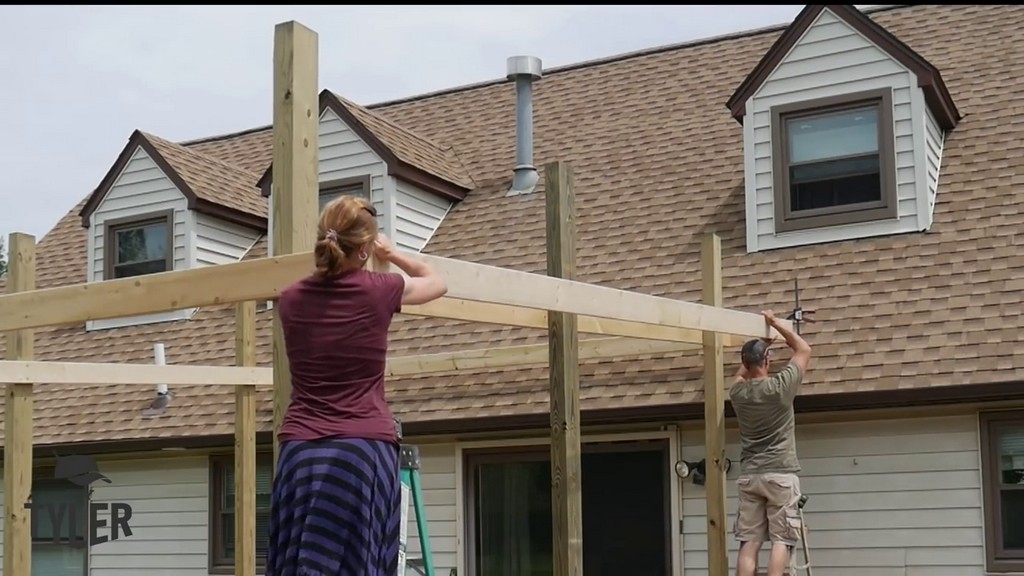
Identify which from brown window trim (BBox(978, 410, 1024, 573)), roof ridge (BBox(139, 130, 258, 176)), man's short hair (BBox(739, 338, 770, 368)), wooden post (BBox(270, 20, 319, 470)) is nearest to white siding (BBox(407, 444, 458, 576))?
man's short hair (BBox(739, 338, 770, 368))

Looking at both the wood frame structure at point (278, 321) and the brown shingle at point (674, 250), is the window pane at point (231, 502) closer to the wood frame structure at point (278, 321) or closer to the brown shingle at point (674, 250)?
the brown shingle at point (674, 250)

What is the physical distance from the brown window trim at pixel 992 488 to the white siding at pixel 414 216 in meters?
5.70

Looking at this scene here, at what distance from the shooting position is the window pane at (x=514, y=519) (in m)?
10.8

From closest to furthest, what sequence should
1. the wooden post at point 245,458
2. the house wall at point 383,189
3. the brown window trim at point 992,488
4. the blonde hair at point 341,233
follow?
the blonde hair at point 341,233 → the brown window trim at point 992,488 → the wooden post at point 245,458 → the house wall at point 383,189

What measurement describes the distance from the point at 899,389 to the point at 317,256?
546cm

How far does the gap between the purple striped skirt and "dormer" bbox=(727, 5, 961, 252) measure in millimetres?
6848

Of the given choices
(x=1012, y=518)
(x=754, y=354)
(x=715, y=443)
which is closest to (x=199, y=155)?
(x=715, y=443)

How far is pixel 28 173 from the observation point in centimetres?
3108

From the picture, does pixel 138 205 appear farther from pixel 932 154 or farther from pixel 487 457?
pixel 932 154

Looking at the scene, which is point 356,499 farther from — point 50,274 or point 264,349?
point 50,274

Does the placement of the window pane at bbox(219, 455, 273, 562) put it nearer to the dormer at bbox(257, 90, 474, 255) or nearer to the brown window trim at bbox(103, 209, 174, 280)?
the dormer at bbox(257, 90, 474, 255)

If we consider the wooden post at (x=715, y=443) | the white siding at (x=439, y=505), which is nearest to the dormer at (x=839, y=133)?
the wooden post at (x=715, y=443)

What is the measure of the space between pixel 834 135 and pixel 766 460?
3378 millimetres

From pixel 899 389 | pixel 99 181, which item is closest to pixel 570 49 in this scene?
pixel 99 181
